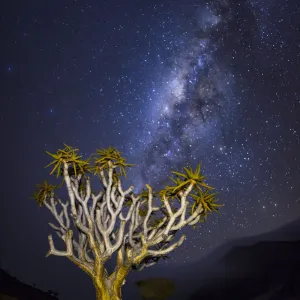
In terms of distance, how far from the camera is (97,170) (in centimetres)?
788

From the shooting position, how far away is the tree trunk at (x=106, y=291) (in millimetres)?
6965

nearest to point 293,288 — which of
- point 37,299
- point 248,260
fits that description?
point 37,299

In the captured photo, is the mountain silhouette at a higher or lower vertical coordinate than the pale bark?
lower

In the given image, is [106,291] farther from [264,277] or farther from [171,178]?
[264,277]

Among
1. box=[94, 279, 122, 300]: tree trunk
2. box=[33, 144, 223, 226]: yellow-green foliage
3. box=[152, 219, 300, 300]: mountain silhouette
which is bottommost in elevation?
box=[152, 219, 300, 300]: mountain silhouette

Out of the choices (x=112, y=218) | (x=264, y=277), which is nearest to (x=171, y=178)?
(x=112, y=218)

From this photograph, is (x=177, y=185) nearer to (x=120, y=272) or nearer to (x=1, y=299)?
(x=120, y=272)

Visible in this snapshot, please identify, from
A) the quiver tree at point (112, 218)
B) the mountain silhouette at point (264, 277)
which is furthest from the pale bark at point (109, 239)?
the mountain silhouette at point (264, 277)

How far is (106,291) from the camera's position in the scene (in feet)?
23.0

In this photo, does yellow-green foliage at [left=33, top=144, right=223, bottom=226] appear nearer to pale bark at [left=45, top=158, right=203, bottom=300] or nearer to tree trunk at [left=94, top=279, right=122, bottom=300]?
pale bark at [left=45, top=158, right=203, bottom=300]

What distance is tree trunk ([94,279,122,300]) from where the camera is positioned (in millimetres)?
6965

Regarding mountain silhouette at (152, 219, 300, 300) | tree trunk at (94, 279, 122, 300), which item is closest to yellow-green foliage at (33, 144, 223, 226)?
tree trunk at (94, 279, 122, 300)

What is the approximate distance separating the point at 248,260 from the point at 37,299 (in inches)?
3715

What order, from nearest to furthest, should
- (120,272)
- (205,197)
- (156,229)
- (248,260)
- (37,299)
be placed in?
(205,197)
(120,272)
(156,229)
(37,299)
(248,260)
